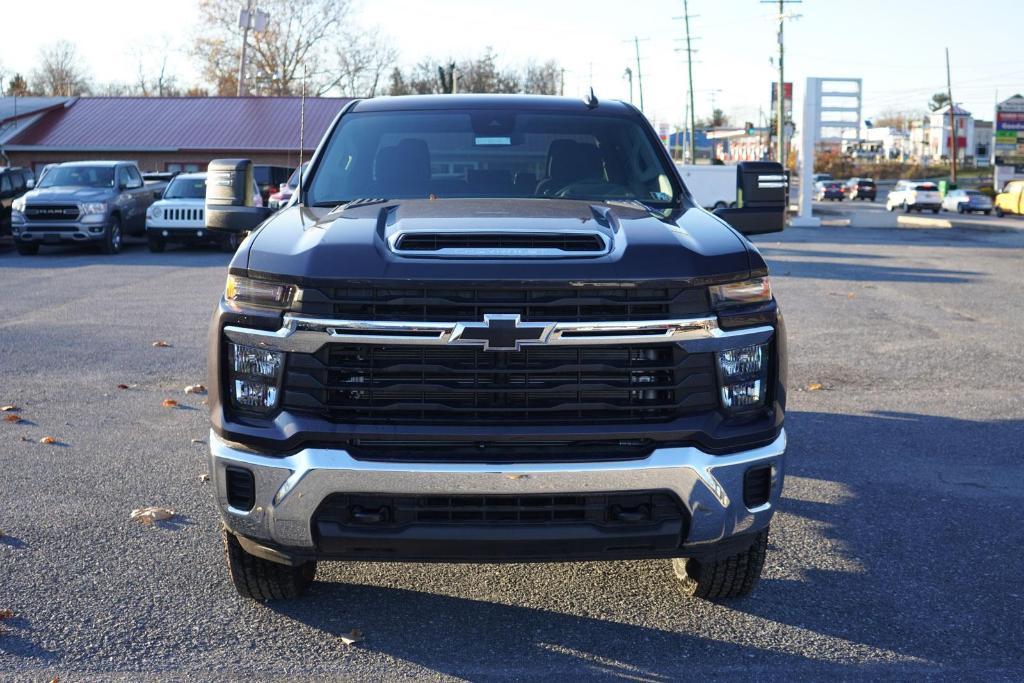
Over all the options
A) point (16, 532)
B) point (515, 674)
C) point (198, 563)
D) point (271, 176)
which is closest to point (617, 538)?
point (515, 674)

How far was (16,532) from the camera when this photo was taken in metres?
→ 5.18

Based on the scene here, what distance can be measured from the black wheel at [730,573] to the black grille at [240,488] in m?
1.70

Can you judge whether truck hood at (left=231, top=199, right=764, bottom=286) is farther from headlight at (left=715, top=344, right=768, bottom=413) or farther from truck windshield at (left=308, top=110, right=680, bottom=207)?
truck windshield at (left=308, top=110, right=680, bottom=207)

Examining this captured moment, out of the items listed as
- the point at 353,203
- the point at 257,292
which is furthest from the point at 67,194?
the point at 257,292

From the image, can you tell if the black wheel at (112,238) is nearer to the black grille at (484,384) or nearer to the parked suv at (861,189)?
the black grille at (484,384)

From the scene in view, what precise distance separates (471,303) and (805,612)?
182cm

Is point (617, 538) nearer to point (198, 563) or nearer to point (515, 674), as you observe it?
point (515, 674)

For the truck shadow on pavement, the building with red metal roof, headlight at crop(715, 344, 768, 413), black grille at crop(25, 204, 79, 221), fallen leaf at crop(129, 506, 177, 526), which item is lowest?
the truck shadow on pavement

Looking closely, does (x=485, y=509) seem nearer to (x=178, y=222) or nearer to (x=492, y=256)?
(x=492, y=256)

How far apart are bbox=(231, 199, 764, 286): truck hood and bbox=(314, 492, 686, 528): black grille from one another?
69 cm

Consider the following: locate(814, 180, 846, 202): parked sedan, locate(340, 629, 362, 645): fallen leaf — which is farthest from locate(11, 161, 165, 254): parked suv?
locate(814, 180, 846, 202): parked sedan

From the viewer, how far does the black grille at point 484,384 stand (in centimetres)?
363

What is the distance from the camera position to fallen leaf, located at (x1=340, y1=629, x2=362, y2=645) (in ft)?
13.1

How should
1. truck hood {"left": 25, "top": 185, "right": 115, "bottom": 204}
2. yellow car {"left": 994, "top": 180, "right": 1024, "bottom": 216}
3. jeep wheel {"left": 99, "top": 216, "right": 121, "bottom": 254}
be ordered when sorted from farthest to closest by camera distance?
yellow car {"left": 994, "top": 180, "right": 1024, "bottom": 216}
jeep wheel {"left": 99, "top": 216, "right": 121, "bottom": 254}
truck hood {"left": 25, "top": 185, "right": 115, "bottom": 204}
